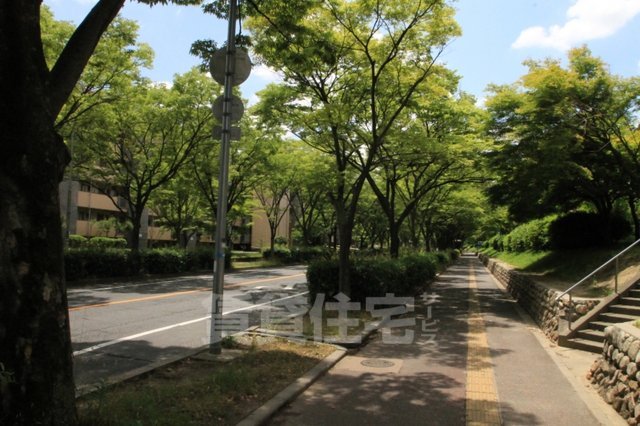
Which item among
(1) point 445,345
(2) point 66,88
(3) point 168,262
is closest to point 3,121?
(2) point 66,88

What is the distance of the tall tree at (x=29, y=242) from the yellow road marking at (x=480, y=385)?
12.4 feet

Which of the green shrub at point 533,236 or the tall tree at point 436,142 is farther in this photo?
the green shrub at point 533,236

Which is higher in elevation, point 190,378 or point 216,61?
point 216,61

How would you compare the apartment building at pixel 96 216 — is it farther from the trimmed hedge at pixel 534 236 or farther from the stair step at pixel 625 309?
the stair step at pixel 625 309

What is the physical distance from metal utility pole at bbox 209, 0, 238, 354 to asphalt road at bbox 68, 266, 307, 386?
952 millimetres

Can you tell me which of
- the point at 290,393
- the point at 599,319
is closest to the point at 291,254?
the point at 599,319

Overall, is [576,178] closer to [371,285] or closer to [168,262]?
[371,285]

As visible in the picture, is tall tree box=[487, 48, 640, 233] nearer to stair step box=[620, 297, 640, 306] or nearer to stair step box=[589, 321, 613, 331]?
stair step box=[620, 297, 640, 306]

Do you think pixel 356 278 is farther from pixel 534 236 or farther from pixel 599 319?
pixel 534 236

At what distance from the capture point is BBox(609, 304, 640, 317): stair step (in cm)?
862

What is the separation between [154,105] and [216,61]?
581 inches

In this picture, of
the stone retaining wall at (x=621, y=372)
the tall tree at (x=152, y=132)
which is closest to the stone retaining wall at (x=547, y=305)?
the stone retaining wall at (x=621, y=372)

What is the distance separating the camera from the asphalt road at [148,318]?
23.3 feet

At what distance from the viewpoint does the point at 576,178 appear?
1560 centimetres
